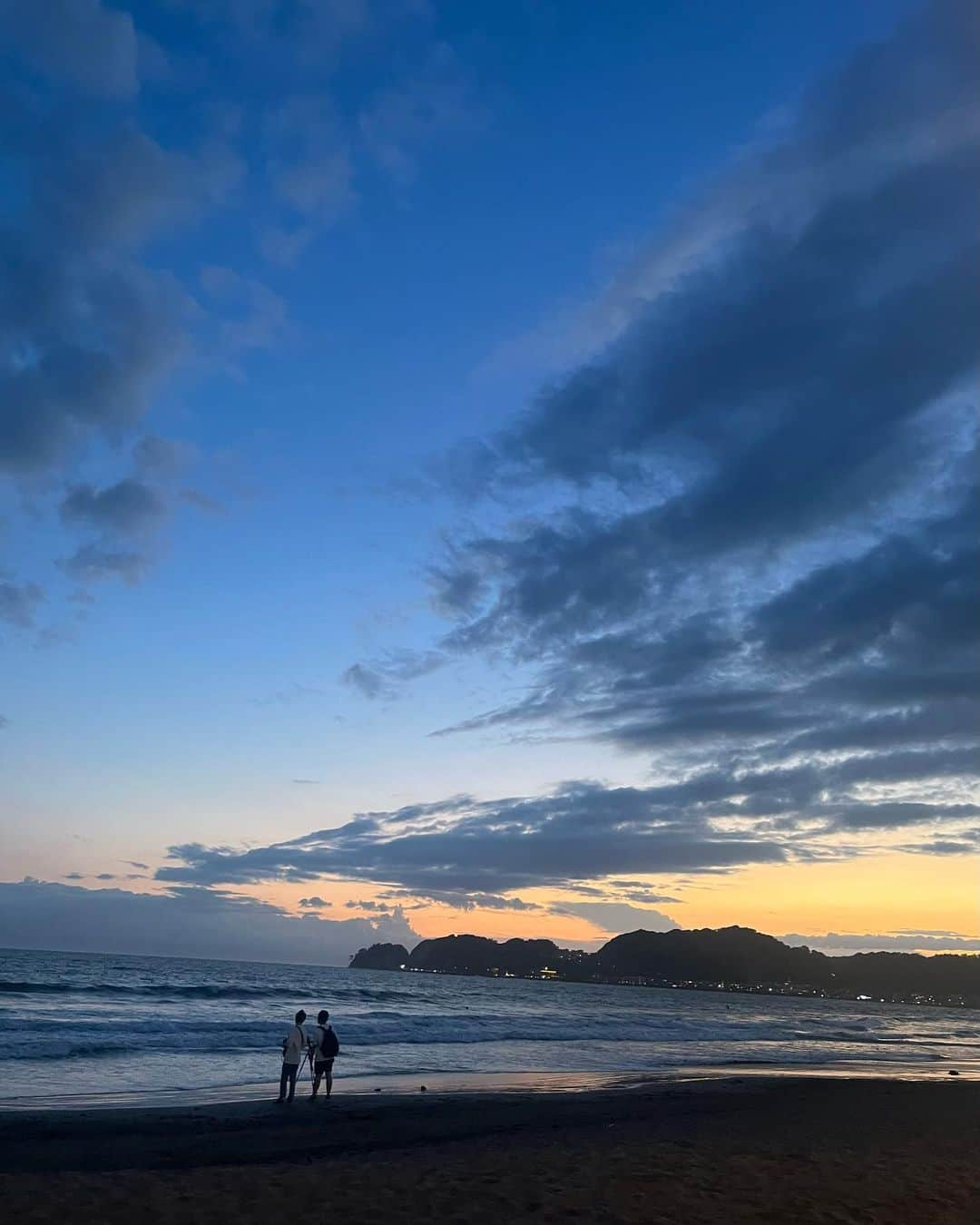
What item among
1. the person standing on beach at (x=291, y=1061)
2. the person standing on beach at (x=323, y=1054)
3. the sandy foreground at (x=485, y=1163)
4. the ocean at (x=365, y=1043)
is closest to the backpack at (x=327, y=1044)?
the person standing on beach at (x=323, y=1054)

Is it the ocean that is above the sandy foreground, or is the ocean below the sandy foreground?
below

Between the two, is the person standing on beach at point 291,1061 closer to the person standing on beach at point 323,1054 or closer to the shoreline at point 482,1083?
the person standing on beach at point 323,1054

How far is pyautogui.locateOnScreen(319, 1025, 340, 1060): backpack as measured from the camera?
20.5 meters

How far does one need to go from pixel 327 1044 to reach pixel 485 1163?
873 centimetres

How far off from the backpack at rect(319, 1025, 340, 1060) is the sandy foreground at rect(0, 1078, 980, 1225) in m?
1.27

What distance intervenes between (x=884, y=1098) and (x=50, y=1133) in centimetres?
2030

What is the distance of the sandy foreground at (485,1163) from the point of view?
10.2 meters

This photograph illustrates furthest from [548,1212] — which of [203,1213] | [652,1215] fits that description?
[203,1213]

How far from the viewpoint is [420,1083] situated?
966 inches

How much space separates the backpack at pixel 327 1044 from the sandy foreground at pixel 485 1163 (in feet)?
4.18

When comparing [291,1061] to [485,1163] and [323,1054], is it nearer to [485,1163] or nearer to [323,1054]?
[323,1054]

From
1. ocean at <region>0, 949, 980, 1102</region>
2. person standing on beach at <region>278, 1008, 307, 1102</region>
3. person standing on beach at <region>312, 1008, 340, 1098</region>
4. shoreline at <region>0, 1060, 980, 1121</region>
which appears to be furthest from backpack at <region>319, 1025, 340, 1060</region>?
ocean at <region>0, 949, 980, 1102</region>

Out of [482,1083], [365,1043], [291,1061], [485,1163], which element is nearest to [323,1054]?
[291,1061]

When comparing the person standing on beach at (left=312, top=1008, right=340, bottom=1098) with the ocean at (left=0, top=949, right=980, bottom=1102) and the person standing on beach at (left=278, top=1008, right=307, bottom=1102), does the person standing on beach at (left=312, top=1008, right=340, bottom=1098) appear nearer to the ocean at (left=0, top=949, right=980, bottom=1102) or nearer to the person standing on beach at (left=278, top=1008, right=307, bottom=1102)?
the person standing on beach at (left=278, top=1008, right=307, bottom=1102)
